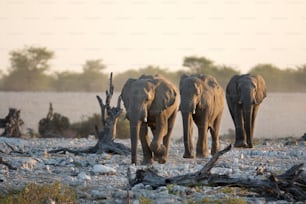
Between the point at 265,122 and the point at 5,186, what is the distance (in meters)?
33.9

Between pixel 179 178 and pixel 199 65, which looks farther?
pixel 199 65

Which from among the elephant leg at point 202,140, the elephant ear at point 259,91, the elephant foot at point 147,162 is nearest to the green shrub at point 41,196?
the elephant foot at point 147,162

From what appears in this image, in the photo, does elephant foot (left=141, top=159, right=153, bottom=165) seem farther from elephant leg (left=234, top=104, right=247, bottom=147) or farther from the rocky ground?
elephant leg (left=234, top=104, right=247, bottom=147)

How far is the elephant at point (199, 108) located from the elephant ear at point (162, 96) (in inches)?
53.6

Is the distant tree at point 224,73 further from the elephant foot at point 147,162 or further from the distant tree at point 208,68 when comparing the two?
the elephant foot at point 147,162

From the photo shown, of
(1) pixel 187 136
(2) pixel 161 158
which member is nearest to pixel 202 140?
(1) pixel 187 136

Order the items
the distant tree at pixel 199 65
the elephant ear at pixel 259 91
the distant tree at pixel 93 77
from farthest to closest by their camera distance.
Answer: the distant tree at pixel 93 77, the distant tree at pixel 199 65, the elephant ear at pixel 259 91

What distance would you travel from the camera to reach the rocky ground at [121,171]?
568 inches

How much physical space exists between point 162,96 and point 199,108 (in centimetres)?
255

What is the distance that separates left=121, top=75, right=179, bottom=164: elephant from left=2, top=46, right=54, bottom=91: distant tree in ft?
169

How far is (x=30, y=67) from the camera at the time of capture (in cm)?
7288

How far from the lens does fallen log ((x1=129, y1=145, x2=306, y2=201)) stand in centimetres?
1427

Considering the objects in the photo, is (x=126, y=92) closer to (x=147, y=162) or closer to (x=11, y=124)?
(x=147, y=162)

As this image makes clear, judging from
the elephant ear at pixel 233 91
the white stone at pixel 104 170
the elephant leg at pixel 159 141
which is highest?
the elephant ear at pixel 233 91
